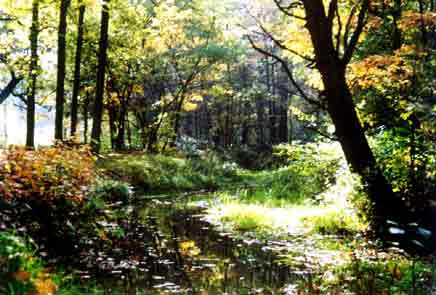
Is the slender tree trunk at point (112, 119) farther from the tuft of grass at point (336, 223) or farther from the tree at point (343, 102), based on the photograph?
the tree at point (343, 102)

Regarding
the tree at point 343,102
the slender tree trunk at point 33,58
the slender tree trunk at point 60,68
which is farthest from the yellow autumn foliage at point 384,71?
the slender tree trunk at point 33,58

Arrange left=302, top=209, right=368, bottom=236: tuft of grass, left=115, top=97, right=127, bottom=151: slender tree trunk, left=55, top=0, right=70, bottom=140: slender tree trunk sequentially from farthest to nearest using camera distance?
left=115, top=97, right=127, bottom=151: slender tree trunk → left=55, top=0, right=70, bottom=140: slender tree trunk → left=302, top=209, right=368, bottom=236: tuft of grass

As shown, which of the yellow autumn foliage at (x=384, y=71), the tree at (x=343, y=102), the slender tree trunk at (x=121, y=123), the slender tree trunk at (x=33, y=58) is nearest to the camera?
the tree at (x=343, y=102)

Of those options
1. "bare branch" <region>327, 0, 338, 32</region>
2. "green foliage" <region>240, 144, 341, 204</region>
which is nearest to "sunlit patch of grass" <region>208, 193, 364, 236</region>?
"green foliage" <region>240, 144, 341, 204</region>

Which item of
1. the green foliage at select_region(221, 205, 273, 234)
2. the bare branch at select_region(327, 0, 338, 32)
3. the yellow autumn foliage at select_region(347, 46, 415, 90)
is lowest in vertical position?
the green foliage at select_region(221, 205, 273, 234)

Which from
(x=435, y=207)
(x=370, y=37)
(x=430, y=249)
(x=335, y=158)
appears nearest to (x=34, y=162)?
(x=430, y=249)

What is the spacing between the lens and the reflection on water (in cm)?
512

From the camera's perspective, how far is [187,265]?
6.06 m

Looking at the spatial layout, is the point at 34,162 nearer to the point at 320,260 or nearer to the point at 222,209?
the point at 320,260

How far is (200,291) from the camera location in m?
4.95

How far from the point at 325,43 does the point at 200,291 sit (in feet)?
12.5

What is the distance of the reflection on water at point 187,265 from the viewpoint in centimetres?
512

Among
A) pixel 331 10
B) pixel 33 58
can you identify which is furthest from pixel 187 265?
pixel 33 58

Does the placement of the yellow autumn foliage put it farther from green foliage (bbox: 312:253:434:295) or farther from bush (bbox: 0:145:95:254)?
bush (bbox: 0:145:95:254)
